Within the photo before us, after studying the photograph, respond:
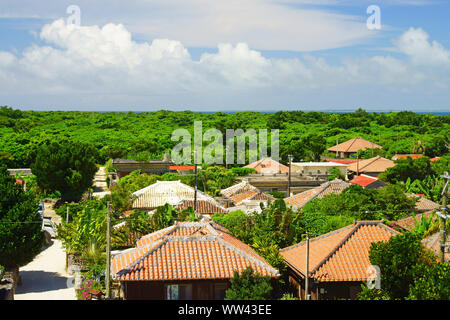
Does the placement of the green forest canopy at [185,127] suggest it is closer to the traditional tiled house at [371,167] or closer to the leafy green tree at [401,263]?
the traditional tiled house at [371,167]

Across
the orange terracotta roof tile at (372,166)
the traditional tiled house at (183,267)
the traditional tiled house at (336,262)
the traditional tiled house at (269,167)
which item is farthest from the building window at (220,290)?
the orange terracotta roof tile at (372,166)

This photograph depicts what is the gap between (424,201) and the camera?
35688 mm

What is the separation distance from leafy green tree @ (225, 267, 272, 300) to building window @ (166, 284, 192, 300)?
241 centimetres

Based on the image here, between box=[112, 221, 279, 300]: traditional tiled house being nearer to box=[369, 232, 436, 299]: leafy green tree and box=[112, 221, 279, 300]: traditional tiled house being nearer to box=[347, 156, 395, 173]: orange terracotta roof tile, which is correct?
box=[369, 232, 436, 299]: leafy green tree

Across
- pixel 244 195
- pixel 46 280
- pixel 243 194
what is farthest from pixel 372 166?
pixel 46 280

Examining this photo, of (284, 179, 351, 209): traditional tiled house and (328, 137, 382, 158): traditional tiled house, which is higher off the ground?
(328, 137, 382, 158): traditional tiled house

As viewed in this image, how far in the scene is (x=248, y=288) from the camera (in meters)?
16.1

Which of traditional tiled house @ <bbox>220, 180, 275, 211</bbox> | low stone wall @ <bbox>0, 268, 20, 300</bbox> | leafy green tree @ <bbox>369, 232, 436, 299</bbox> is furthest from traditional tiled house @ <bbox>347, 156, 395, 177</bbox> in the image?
low stone wall @ <bbox>0, 268, 20, 300</bbox>

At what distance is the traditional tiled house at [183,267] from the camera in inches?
705

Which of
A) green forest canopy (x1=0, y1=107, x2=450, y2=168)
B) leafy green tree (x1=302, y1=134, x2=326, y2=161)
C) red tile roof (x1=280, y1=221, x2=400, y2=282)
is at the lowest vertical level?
red tile roof (x1=280, y1=221, x2=400, y2=282)

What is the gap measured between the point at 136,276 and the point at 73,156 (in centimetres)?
3207

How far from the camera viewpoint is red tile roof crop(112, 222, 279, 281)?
58.6 ft

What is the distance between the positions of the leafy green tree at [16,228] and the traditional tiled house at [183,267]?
4476mm
